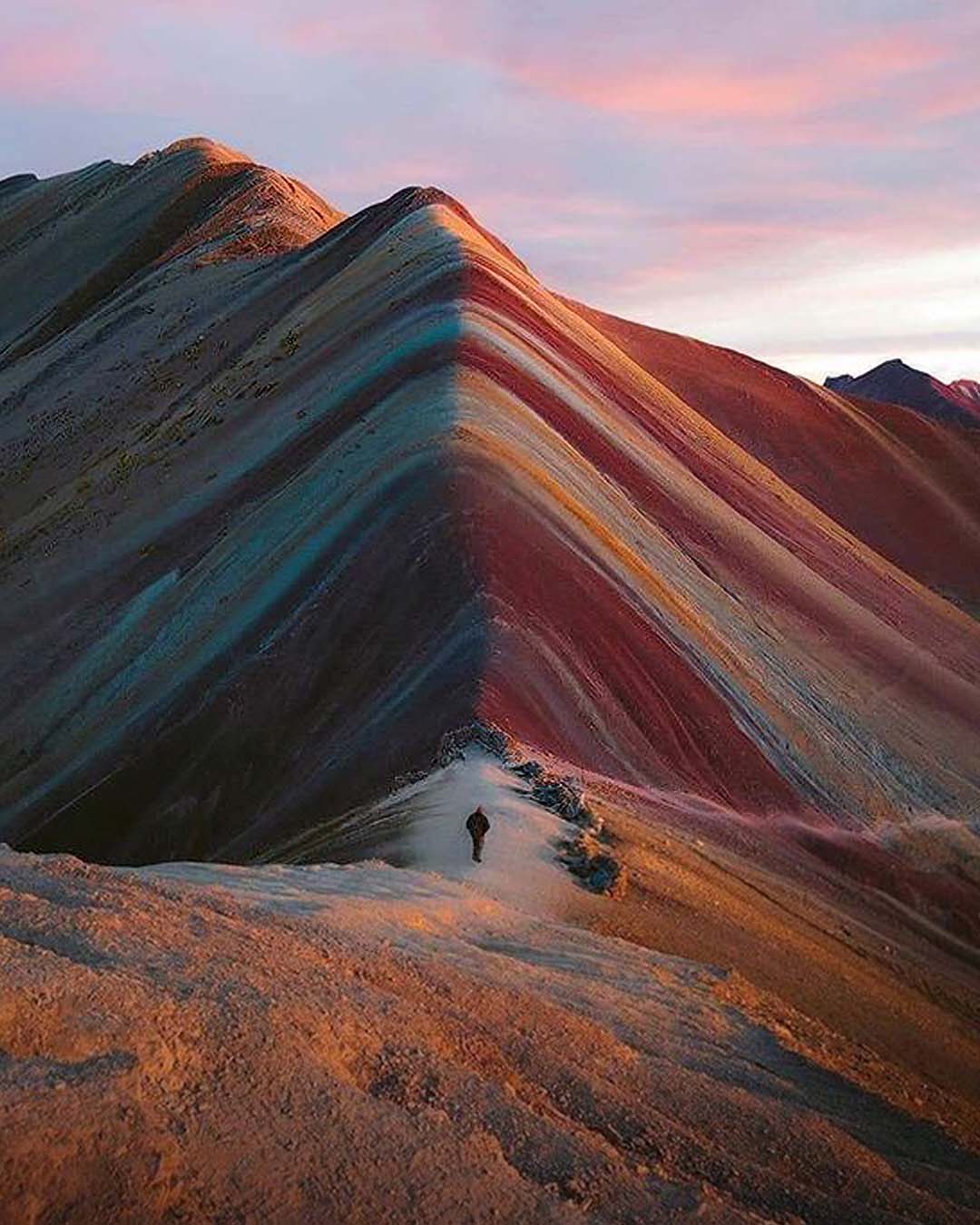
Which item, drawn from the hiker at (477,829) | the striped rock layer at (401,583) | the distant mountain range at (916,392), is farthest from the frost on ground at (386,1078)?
the distant mountain range at (916,392)

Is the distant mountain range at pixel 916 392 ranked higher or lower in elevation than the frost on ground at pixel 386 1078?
higher

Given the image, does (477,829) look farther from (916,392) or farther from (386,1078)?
(916,392)

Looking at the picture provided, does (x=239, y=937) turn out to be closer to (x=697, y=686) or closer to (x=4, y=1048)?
(x=4, y=1048)

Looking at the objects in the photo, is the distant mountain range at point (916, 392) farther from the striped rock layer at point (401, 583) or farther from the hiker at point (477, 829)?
the hiker at point (477, 829)

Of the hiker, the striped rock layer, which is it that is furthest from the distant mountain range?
the hiker

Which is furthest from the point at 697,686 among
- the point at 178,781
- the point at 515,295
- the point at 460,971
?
the point at 515,295

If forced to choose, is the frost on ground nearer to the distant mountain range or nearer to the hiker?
the hiker
